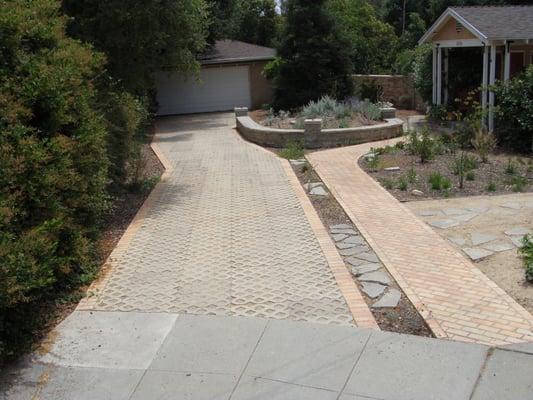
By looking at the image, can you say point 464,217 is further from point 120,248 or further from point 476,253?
point 120,248

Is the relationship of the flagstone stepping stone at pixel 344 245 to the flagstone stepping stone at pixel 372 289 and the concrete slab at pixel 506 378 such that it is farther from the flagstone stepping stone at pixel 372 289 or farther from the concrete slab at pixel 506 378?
the concrete slab at pixel 506 378

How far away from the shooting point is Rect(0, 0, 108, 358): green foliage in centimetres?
480

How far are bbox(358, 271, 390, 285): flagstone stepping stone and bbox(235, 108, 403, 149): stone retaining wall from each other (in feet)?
32.3

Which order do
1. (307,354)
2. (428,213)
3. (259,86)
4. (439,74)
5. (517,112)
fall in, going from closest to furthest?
(307,354) < (428,213) < (517,112) < (439,74) < (259,86)

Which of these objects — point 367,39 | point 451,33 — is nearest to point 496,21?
point 451,33

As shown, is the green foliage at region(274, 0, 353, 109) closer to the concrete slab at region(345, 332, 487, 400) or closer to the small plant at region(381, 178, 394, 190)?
the small plant at region(381, 178, 394, 190)

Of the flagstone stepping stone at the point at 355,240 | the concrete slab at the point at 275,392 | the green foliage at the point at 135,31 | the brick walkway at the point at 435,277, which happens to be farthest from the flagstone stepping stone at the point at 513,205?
the green foliage at the point at 135,31

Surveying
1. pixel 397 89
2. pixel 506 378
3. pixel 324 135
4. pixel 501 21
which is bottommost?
pixel 506 378

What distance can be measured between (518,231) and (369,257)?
2168 millimetres

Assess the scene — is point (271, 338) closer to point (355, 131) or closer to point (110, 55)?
point (110, 55)

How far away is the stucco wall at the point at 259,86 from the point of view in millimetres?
29672

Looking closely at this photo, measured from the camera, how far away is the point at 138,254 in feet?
24.4

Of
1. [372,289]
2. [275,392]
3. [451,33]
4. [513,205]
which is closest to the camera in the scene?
[275,392]

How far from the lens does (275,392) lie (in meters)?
4.25
